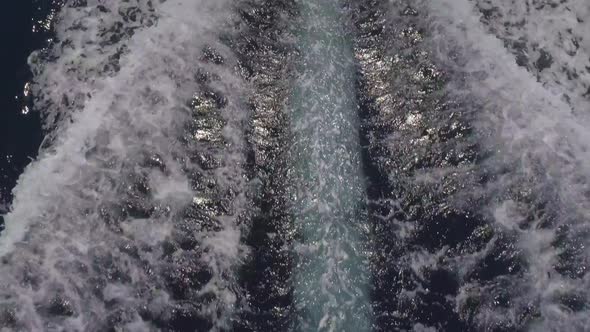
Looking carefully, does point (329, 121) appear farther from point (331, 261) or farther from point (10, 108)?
point (10, 108)

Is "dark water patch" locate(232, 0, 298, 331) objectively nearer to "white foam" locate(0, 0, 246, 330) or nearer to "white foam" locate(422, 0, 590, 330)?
"white foam" locate(0, 0, 246, 330)

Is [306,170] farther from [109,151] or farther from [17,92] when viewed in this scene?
[17,92]

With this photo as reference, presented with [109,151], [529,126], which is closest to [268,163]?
[109,151]

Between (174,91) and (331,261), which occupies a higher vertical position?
(174,91)

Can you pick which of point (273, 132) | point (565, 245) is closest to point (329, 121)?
point (273, 132)

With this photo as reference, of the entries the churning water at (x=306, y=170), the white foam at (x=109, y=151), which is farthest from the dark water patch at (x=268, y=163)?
the white foam at (x=109, y=151)

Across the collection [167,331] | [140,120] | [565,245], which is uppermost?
[140,120]

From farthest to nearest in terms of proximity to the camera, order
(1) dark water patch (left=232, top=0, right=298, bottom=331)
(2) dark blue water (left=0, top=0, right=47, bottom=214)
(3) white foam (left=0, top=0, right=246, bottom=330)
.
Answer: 1. (2) dark blue water (left=0, top=0, right=47, bottom=214)
2. (1) dark water patch (left=232, top=0, right=298, bottom=331)
3. (3) white foam (left=0, top=0, right=246, bottom=330)

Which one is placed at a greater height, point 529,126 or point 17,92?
point 529,126

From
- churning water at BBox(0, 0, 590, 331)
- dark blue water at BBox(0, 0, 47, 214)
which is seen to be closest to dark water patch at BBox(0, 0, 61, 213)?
dark blue water at BBox(0, 0, 47, 214)
